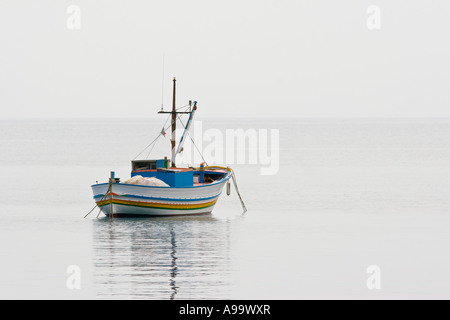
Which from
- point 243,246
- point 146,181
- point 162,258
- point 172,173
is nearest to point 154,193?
point 146,181

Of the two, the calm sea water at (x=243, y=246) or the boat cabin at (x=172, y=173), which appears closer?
the calm sea water at (x=243, y=246)

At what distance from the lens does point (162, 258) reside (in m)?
35.3

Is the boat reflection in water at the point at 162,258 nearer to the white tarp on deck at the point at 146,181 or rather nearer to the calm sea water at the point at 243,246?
the calm sea water at the point at 243,246

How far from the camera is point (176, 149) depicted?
57.1 m

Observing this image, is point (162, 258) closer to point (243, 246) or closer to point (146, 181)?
point (243, 246)

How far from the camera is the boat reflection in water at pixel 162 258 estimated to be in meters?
28.9

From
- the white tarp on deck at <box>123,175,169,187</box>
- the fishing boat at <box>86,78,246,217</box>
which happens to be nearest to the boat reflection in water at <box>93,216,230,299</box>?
the fishing boat at <box>86,78,246,217</box>

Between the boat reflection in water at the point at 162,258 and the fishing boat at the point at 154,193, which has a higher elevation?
the fishing boat at the point at 154,193

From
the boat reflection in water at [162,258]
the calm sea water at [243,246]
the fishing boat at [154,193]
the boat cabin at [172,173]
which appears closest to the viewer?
the boat reflection in water at [162,258]

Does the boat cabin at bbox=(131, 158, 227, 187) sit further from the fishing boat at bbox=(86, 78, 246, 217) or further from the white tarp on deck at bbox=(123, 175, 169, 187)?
the white tarp on deck at bbox=(123, 175, 169, 187)

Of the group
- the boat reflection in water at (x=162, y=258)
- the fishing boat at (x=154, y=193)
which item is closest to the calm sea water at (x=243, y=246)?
the boat reflection in water at (x=162, y=258)

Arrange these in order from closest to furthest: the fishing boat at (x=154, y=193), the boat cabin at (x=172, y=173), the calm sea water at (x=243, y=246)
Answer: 1. the calm sea water at (x=243, y=246)
2. the fishing boat at (x=154, y=193)
3. the boat cabin at (x=172, y=173)
